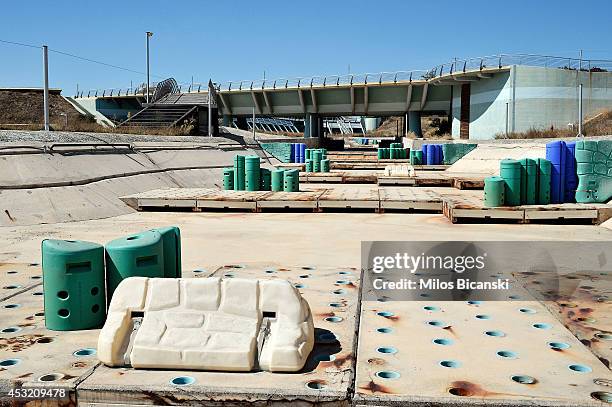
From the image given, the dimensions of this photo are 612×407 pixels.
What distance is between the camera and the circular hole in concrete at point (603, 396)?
3448 millimetres

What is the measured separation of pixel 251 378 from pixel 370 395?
80 centimetres

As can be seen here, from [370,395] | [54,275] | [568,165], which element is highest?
[568,165]

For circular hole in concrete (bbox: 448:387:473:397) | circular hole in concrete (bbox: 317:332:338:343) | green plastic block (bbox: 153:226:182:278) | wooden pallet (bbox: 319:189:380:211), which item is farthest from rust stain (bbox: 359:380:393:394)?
wooden pallet (bbox: 319:189:380:211)

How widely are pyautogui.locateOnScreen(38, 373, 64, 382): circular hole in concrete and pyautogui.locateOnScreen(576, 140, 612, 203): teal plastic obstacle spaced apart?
40.2 feet

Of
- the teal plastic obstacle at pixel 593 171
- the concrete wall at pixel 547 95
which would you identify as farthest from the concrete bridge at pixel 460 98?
the teal plastic obstacle at pixel 593 171

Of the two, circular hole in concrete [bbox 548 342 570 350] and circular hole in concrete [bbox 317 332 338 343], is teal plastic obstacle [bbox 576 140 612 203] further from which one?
circular hole in concrete [bbox 317 332 338 343]

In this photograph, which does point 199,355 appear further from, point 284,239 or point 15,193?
point 15,193

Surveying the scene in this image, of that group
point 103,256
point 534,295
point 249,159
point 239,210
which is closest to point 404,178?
point 249,159

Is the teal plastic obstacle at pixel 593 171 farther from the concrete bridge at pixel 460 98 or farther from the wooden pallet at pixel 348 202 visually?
the concrete bridge at pixel 460 98

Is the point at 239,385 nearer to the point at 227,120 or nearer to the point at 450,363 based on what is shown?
the point at 450,363

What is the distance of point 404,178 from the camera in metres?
22.1

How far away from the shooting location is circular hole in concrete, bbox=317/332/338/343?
4.49 metres

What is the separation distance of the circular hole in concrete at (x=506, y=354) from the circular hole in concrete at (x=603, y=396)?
0.70m

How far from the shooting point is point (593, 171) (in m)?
13.0
